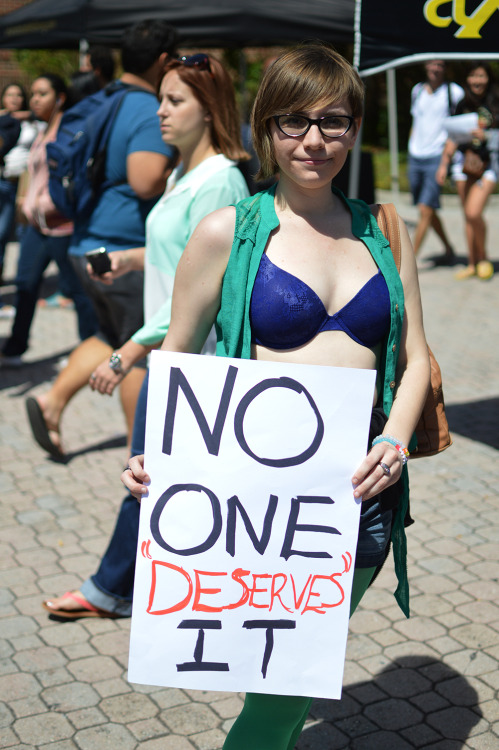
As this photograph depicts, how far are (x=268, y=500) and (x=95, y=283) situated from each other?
8.61 ft

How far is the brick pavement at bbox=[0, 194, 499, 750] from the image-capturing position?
290cm

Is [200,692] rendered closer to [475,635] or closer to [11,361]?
[475,635]

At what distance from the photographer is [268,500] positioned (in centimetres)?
201

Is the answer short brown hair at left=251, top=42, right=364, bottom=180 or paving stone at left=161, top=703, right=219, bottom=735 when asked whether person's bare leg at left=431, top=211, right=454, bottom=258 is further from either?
short brown hair at left=251, top=42, right=364, bottom=180

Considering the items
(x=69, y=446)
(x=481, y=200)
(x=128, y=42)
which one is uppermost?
(x=128, y=42)

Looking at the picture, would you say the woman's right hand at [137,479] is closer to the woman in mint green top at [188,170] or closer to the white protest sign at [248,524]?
the white protest sign at [248,524]

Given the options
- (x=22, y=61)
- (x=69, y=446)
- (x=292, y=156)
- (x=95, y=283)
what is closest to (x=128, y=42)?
(x=95, y=283)

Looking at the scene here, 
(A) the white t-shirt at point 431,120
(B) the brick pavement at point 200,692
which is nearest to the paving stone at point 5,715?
(B) the brick pavement at point 200,692

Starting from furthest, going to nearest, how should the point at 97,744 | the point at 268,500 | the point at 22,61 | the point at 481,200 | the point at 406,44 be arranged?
the point at 22,61 → the point at 481,200 → the point at 406,44 → the point at 97,744 → the point at 268,500

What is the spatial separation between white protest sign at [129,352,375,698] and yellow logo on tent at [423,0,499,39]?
9.30 feet

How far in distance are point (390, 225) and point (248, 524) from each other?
2.66ft

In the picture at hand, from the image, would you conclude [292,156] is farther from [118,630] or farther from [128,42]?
[128,42]

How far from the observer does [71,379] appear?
5121 millimetres

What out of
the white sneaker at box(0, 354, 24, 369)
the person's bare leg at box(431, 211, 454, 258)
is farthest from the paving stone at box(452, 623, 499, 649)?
the person's bare leg at box(431, 211, 454, 258)
